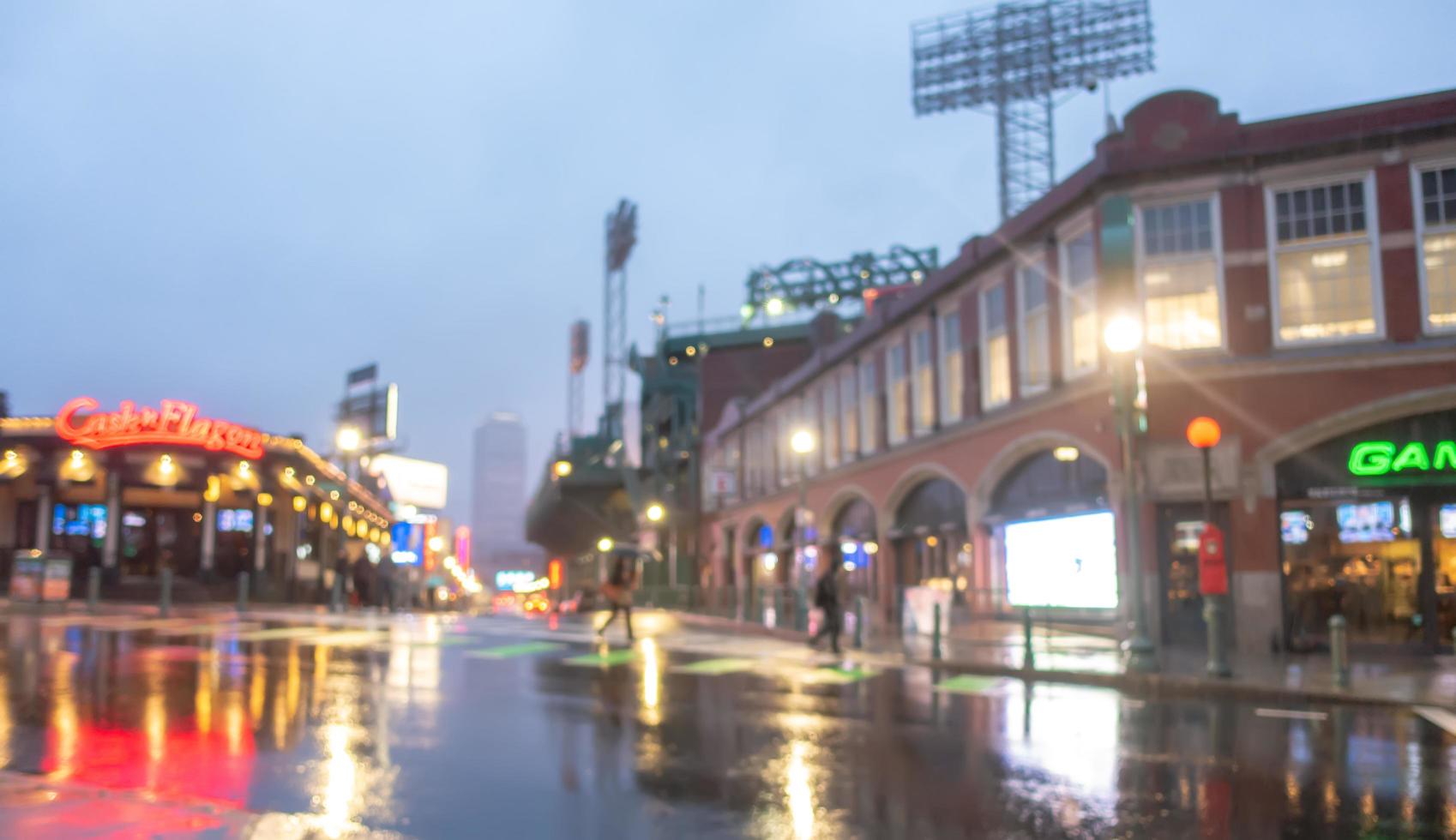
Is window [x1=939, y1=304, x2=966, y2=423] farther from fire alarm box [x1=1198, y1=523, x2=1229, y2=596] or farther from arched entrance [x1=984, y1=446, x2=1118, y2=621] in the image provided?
fire alarm box [x1=1198, y1=523, x2=1229, y2=596]

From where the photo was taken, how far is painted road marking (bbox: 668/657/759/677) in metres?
16.7

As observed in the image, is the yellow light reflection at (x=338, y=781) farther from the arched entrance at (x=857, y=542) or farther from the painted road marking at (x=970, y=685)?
the arched entrance at (x=857, y=542)

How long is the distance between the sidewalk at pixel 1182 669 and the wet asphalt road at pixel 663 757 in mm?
918

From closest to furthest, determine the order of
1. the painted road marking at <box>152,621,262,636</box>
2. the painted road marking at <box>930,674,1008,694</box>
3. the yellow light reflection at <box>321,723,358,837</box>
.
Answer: the yellow light reflection at <box>321,723,358,837</box>
the painted road marking at <box>930,674,1008,694</box>
the painted road marking at <box>152,621,262,636</box>

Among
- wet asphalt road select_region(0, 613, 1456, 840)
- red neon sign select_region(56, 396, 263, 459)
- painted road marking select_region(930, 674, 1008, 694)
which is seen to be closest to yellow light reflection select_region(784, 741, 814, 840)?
wet asphalt road select_region(0, 613, 1456, 840)

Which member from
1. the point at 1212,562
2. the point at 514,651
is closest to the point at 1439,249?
the point at 1212,562

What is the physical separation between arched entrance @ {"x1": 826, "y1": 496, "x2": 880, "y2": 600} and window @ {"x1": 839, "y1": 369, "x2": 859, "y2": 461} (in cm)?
159

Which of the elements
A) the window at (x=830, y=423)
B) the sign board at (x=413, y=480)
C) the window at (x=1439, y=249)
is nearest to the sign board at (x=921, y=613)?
the window at (x=1439, y=249)

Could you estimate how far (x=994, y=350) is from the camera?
26297 millimetres

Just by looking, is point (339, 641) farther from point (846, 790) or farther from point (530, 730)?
point (846, 790)

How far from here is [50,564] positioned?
97.0 ft

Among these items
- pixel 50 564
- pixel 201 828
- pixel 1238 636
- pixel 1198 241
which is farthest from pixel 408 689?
pixel 50 564

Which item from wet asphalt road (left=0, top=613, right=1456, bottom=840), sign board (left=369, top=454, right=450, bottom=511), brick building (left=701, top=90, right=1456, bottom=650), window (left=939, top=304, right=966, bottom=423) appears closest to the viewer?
wet asphalt road (left=0, top=613, right=1456, bottom=840)

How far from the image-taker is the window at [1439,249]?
19.4 meters
